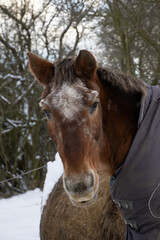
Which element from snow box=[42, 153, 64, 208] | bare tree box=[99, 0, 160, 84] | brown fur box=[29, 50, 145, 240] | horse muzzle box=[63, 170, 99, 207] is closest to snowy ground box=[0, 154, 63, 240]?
snow box=[42, 153, 64, 208]

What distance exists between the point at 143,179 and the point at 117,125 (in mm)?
468

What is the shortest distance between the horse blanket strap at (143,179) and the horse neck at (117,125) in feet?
0.42

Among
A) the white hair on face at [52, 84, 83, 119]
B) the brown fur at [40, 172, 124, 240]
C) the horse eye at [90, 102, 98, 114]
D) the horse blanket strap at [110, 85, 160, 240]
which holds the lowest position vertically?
the brown fur at [40, 172, 124, 240]

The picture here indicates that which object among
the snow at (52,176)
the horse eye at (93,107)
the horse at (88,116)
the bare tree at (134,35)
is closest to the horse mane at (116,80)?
the horse at (88,116)

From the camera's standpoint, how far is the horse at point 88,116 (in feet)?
5.75

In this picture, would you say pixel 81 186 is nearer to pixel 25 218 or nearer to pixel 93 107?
pixel 93 107

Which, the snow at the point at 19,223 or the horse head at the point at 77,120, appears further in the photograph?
the snow at the point at 19,223

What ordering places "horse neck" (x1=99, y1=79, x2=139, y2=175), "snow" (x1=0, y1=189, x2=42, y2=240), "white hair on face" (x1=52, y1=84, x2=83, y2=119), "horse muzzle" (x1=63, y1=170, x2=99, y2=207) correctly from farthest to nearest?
"snow" (x1=0, y1=189, x2=42, y2=240), "horse neck" (x1=99, y1=79, x2=139, y2=175), "white hair on face" (x1=52, y1=84, x2=83, y2=119), "horse muzzle" (x1=63, y1=170, x2=99, y2=207)

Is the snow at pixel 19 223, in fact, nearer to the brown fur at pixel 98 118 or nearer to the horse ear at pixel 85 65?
the brown fur at pixel 98 118

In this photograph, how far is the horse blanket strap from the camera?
1.92 m

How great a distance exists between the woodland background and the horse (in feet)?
15.9

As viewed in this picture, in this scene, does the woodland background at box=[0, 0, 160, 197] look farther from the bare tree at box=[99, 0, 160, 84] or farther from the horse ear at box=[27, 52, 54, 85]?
the horse ear at box=[27, 52, 54, 85]

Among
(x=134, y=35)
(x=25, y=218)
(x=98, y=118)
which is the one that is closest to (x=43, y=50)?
(x=134, y=35)

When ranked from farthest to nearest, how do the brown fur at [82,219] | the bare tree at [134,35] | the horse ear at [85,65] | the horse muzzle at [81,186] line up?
the bare tree at [134,35], the brown fur at [82,219], the horse ear at [85,65], the horse muzzle at [81,186]
